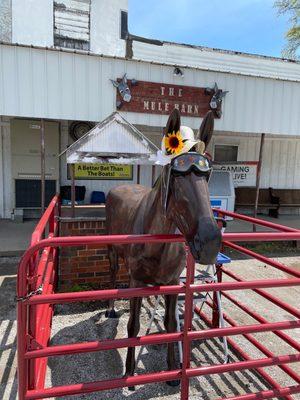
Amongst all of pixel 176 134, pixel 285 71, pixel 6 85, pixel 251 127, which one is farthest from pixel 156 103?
pixel 285 71

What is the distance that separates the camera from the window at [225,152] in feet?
33.1

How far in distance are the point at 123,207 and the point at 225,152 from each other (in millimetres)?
7155

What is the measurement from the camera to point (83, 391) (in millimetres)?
1812

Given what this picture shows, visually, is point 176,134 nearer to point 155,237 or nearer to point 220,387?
point 155,237

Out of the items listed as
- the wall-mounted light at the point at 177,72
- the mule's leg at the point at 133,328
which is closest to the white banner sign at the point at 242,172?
the wall-mounted light at the point at 177,72

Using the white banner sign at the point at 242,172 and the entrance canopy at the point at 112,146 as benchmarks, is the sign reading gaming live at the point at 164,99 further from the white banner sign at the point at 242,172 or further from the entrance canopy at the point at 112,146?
the white banner sign at the point at 242,172

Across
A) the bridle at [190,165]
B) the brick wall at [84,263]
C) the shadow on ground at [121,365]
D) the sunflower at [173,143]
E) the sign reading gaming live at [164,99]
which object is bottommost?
the shadow on ground at [121,365]

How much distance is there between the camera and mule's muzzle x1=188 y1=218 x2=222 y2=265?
5.37ft

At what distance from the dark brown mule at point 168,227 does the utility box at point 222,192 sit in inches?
186

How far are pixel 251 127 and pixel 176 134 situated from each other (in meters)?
6.13

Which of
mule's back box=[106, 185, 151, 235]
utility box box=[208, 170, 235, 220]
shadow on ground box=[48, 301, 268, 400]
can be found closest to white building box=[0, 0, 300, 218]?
utility box box=[208, 170, 235, 220]

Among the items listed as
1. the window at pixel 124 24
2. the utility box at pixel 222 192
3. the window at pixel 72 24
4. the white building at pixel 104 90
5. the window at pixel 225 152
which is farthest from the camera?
the window at pixel 124 24

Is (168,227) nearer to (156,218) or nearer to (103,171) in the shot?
(156,218)

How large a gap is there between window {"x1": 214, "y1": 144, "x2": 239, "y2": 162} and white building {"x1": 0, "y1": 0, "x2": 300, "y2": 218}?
31mm
